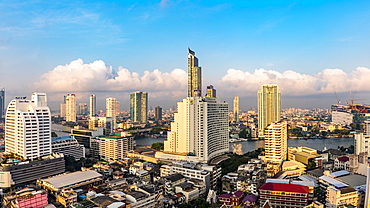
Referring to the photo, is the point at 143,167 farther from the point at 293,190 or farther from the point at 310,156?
the point at 310,156

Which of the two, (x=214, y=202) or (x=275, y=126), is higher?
(x=275, y=126)

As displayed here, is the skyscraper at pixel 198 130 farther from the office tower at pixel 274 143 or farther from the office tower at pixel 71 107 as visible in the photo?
the office tower at pixel 71 107

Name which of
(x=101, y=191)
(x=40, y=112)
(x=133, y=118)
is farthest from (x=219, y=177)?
(x=133, y=118)

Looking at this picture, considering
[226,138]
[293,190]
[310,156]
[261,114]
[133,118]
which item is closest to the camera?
[293,190]

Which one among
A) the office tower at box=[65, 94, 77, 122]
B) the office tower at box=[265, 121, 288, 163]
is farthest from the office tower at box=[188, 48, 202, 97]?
the office tower at box=[65, 94, 77, 122]

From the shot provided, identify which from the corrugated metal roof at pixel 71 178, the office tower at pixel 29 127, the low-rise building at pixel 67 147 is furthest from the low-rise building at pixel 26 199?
the low-rise building at pixel 67 147

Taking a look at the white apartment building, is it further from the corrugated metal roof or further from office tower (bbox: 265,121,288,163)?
the corrugated metal roof

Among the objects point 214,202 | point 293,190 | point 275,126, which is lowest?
point 214,202
